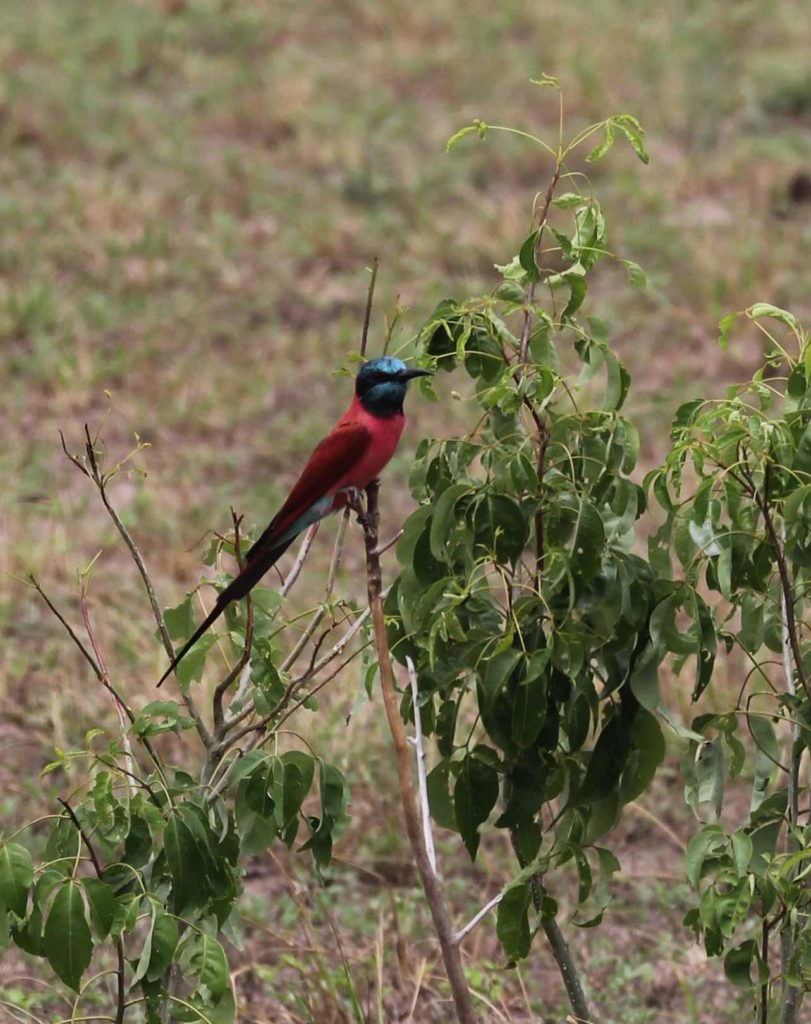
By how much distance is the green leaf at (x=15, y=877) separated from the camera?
2434mm

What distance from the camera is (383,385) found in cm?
297

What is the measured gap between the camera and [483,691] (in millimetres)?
2557

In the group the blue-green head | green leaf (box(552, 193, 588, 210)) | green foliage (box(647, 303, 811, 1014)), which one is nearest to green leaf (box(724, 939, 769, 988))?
green foliage (box(647, 303, 811, 1014))

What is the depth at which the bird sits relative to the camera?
2.92m

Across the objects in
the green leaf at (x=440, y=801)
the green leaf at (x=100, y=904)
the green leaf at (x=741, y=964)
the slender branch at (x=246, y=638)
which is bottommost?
the green leaf at (x=100, y=904)

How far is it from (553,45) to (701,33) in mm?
932

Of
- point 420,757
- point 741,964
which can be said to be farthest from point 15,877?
point 741,964

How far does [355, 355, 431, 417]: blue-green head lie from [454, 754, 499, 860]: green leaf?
665 millimetres

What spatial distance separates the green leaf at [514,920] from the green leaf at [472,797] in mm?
94

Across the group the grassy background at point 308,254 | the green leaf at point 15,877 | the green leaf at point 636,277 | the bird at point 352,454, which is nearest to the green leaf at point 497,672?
the bird at point 352,454

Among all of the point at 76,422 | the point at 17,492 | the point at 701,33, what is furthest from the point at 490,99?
the point at 17,492

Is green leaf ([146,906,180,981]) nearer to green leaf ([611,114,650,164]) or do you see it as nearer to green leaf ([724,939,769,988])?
green leaf ([724,939,769,988])

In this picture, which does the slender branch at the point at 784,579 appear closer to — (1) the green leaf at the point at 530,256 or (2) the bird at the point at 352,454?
(1) the green leaf at the point at 530,256

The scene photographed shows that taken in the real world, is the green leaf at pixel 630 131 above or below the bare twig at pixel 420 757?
above
